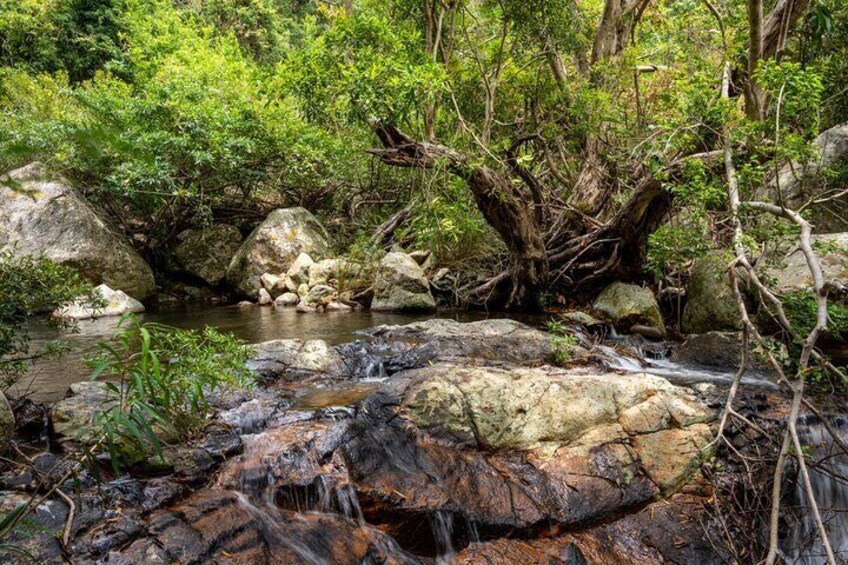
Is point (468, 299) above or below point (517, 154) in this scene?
below

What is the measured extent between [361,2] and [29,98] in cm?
1046

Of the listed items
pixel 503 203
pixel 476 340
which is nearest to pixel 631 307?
pixel 503 203

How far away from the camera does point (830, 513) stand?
143 inches

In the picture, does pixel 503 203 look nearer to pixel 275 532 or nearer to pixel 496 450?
pixel 496 450

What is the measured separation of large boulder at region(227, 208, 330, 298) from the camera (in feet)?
39.1

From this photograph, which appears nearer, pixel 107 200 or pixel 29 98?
pixel 107 200

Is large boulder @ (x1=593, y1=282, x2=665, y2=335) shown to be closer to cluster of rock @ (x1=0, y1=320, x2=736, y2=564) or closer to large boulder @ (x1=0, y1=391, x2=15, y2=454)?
cluster of rock @ (x1=0, y1=320, x2=736, y2=564)

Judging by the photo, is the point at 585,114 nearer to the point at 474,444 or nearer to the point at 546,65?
the point at 546,65

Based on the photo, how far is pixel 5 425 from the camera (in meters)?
3.18

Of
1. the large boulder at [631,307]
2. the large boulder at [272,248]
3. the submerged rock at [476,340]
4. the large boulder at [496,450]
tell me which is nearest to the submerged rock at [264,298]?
the large boulder at [272,248]

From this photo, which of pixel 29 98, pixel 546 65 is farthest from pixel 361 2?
pixel 29 98

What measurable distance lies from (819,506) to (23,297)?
5.70 meters

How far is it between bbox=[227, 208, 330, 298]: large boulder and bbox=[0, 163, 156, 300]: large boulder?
2.13 metres

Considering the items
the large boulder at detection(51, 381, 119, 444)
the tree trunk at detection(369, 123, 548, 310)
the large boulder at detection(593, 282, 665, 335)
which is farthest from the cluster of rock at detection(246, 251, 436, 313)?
the large boulder at detection(51, 381, 119, 444)
